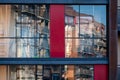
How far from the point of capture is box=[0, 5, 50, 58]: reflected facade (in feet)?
86.8

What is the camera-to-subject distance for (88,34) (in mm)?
26656

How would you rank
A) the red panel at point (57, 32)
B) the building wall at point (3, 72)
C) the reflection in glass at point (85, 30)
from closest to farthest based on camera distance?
the building wall at point (3, 72)
the red panel at point (57, 32)
the reflection in glass at point (85, 30)

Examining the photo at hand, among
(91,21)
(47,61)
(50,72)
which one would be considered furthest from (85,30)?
(50,72)

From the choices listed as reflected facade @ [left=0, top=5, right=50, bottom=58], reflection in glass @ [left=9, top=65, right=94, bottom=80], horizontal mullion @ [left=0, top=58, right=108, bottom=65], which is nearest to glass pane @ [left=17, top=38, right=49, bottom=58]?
reflected facade @ [left=0, top=5, right=50, bottom=58]

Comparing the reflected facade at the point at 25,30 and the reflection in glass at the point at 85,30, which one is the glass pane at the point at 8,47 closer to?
the reflected facade at the point at 25,30

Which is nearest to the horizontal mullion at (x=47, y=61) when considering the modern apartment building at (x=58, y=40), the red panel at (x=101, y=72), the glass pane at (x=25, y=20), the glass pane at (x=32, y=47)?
the modern apartment building at (x=58, y=40)

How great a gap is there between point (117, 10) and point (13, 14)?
687 cm

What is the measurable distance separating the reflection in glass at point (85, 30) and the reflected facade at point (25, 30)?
4.67ft

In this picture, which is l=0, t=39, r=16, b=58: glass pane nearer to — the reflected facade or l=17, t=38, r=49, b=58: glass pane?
the reflected facade

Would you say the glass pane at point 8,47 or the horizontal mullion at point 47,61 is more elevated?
the glass pane at point 8,47

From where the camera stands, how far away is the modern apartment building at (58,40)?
26.2 meters

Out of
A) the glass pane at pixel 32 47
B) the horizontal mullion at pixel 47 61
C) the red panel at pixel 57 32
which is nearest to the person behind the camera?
the horizontal mullion at pixel 47 61

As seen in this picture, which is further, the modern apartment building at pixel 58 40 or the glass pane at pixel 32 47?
the glass pane at pixel 32 47

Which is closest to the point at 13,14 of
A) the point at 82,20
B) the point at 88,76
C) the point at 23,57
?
the point at 23,57
